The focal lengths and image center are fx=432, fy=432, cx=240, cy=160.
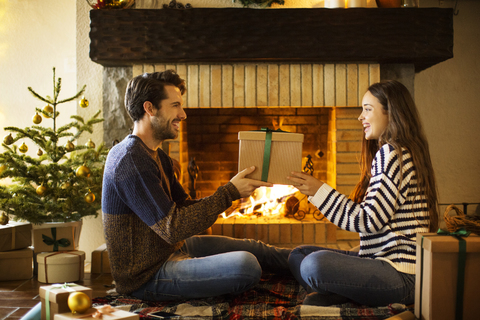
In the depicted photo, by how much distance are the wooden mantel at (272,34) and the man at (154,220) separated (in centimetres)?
99

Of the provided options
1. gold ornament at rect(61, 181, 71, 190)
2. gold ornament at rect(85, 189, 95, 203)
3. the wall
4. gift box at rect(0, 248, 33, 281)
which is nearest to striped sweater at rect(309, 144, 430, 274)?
gold ornament at rect(85, 189, 95, 203)

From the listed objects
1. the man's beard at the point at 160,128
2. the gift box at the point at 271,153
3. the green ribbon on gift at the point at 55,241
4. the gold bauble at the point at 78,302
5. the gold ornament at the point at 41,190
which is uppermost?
the man's beard at the point at 160,128

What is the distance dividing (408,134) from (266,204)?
5.49 feet

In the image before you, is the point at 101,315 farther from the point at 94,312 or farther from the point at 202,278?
the point at 202,278

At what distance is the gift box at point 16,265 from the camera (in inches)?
92.5

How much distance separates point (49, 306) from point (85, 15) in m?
2.18

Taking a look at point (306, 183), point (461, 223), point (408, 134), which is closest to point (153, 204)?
point (306, 183)

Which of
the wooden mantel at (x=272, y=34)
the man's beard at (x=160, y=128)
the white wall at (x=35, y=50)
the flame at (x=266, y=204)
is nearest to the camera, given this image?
the man's beard at (x=160, y=128)

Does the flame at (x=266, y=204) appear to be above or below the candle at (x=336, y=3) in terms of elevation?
below

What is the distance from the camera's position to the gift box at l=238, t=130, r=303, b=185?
172 cm

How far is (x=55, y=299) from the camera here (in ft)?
4.40

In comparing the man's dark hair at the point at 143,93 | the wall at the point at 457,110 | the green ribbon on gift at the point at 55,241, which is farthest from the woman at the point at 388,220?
the wall at the point at 457,110

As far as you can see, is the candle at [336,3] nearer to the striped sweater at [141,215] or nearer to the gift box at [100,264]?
the striped sweater at [141,215]

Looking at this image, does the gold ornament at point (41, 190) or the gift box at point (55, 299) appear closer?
the gift box at point (55, 299)
